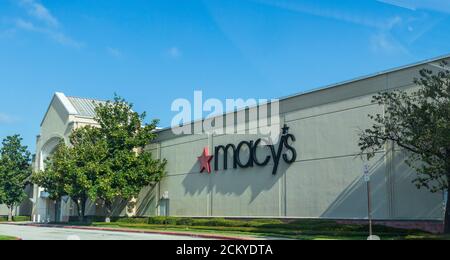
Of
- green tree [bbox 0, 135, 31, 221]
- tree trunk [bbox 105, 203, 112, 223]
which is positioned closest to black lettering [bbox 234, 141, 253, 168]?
tree trunk [bbox 105, 203, 112, 223]

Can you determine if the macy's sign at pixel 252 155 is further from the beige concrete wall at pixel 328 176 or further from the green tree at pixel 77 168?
the green tree at pixel 77 168

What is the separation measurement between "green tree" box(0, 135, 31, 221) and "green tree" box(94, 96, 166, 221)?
20400 mm

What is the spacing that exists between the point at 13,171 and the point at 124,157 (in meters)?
24.7

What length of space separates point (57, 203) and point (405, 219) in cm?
4203

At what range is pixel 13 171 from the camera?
6494 cm

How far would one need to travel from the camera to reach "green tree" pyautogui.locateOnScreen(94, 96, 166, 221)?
45750 mm

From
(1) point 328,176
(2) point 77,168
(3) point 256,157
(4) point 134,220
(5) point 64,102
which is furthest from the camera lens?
(5) point 64,102

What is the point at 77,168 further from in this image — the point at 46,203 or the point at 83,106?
the point at 46,203

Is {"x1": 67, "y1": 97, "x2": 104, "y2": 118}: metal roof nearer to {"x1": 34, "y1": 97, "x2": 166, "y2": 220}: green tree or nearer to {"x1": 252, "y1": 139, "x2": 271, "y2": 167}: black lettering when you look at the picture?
{"x1": 34, "y1": 97, "x2": 166, "y2": 220}: green tree

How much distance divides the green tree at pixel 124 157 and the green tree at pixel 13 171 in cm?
2040

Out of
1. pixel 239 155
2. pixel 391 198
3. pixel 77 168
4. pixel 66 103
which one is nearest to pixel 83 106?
pixel 66 103

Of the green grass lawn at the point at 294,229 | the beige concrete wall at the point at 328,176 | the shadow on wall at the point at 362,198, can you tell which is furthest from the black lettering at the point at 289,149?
the shadow on wall at the point at 362,198

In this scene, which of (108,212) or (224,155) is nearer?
(224,155)

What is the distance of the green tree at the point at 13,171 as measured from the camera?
64.2m
